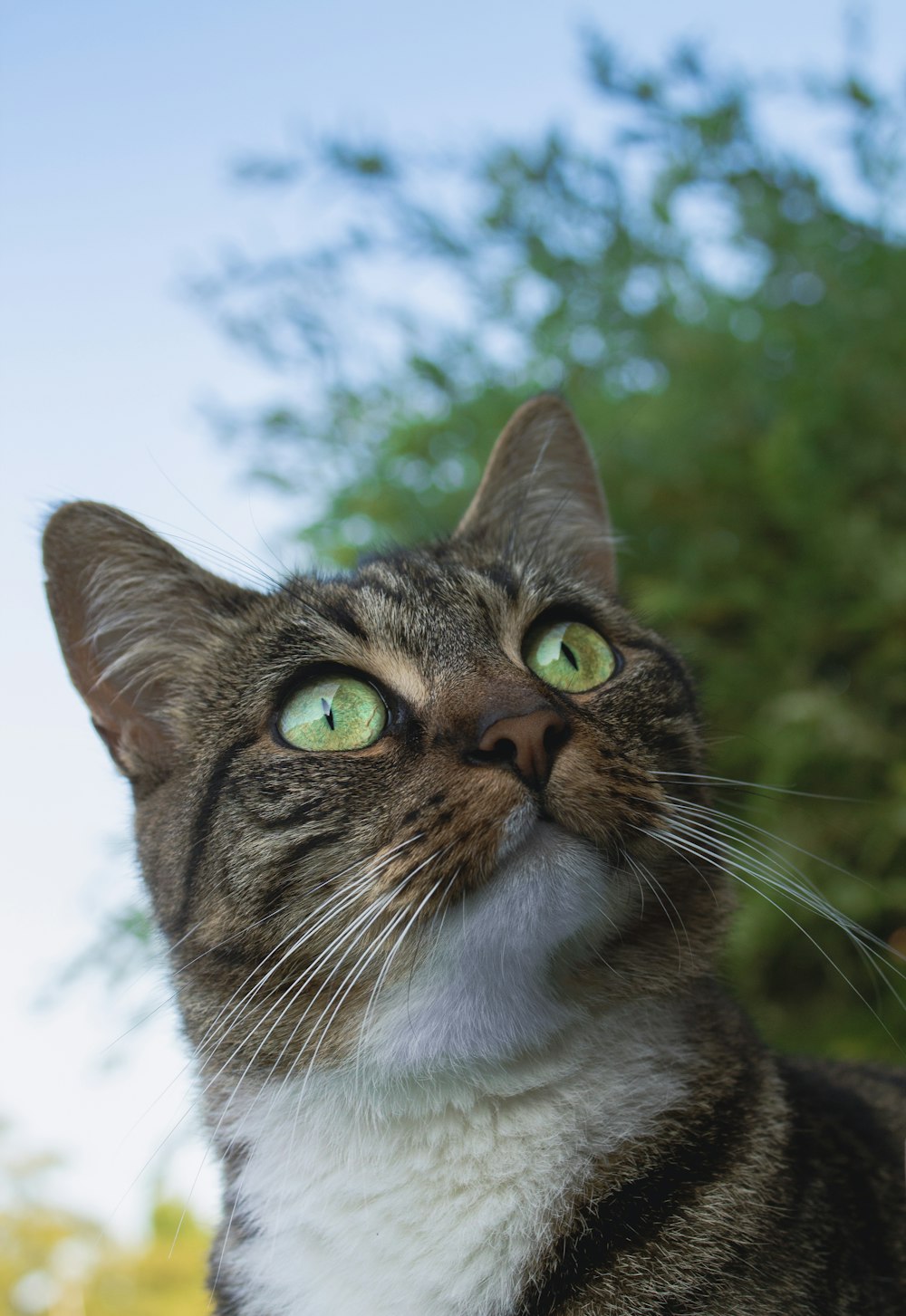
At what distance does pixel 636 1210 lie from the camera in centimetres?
142

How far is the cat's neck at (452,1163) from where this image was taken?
Answer: 55.7 inches

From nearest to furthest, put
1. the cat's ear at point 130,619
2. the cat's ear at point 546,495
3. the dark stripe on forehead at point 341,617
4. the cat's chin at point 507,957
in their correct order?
1. the cat's chin at point 507,957
2. the dark stripe on forehead at point 341,617
3. the cat's ear at point 130,619
4. the cat's ear at point 546,495

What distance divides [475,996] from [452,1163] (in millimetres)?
254

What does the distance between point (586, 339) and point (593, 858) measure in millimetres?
2319

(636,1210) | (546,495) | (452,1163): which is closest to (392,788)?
(452,1163)

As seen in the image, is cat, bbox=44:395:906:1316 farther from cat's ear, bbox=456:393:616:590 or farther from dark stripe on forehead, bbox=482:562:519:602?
cat's ear, bbox=456:393:616:590

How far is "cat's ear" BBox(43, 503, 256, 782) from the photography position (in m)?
1.85

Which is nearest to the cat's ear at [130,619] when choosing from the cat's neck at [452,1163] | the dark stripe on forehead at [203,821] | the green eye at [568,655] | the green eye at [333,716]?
the dark stripe on forehead at [203,821]

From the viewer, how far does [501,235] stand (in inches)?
127

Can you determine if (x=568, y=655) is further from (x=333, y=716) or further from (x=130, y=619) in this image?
(x=130, y=619)

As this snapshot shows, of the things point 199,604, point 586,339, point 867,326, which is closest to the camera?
point 199,604

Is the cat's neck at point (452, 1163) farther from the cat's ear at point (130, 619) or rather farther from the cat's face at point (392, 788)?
the cat's ear at point (130, 619)

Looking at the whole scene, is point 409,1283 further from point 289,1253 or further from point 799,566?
point 799,566

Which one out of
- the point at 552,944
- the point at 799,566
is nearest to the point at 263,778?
the point at 552,944
